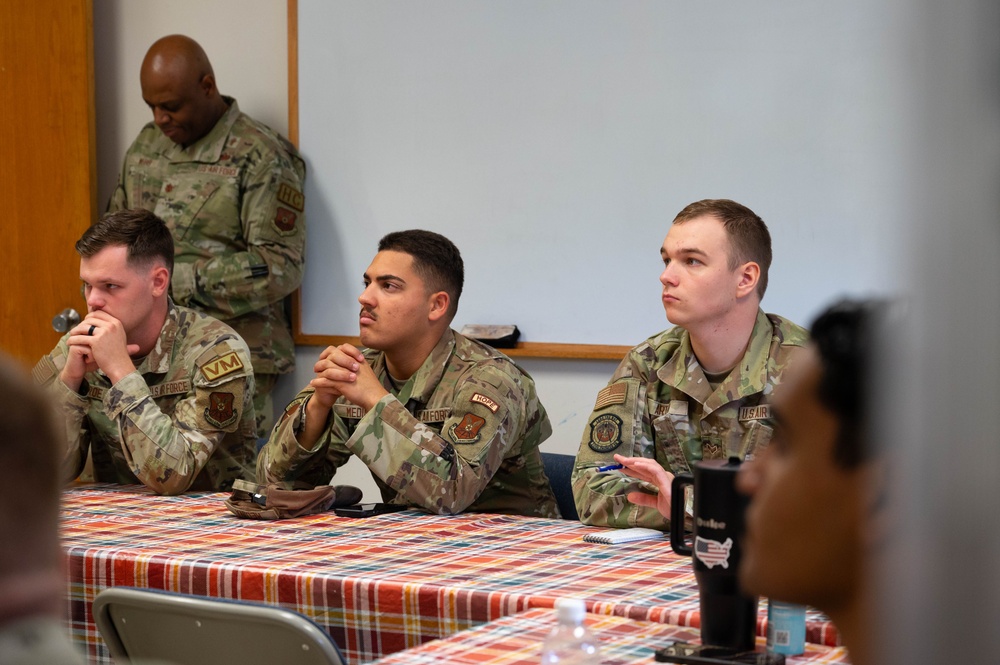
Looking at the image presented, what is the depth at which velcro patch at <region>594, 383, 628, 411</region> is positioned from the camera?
2.37 meters

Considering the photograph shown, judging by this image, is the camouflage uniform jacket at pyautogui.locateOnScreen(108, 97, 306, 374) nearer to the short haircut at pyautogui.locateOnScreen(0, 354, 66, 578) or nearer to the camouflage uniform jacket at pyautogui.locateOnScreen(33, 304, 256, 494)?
the camouflage uniform jacket at pyautogui.locateOnScreen(33, 304, 256, 494)

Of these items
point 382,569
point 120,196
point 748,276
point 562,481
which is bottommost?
point 562,481

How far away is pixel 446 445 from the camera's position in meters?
2.35

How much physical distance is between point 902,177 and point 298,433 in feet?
8.07

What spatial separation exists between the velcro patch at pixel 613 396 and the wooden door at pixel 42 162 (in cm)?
252

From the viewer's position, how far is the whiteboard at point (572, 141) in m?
3.29

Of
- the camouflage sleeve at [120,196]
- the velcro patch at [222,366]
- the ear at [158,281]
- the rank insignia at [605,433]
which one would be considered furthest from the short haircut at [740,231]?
the camouflage sleeve at [120,196]

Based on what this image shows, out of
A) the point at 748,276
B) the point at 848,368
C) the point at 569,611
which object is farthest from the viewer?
the point at 748,276

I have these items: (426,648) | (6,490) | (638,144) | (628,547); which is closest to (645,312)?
(638,144)

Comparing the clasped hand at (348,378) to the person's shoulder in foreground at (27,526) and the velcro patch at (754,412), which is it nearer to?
the velcro patch at (754,412)

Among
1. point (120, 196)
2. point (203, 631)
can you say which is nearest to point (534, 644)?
point (203, 631)

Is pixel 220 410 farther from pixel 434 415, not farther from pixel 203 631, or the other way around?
pixel 203 631

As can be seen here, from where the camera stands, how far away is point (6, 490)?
1.60 feet

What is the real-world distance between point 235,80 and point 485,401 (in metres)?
2.44
